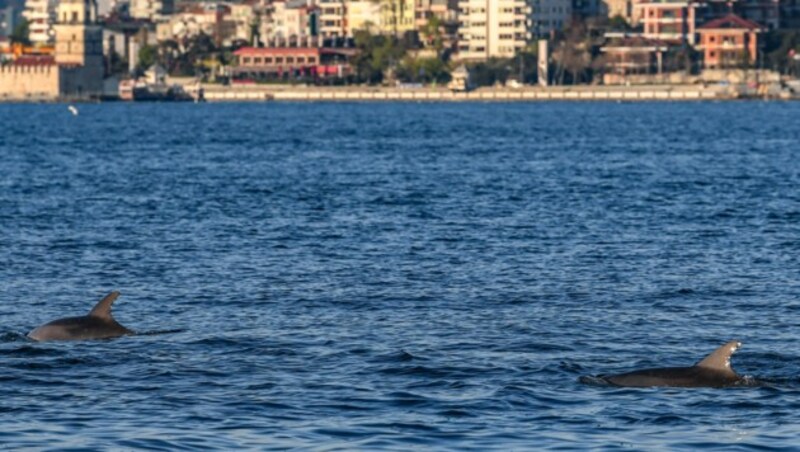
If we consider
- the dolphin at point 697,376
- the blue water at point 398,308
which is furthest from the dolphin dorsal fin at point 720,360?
the blue water at point 398,308

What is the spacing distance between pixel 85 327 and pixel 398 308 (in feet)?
22.1

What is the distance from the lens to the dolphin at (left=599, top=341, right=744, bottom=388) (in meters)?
27.1

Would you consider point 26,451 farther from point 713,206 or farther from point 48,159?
point 48,159

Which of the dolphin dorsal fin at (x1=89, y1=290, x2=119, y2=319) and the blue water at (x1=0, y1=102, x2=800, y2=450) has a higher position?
the dolphin dorsal fin at (x1=89, y1=290, x2=119, y2=319)

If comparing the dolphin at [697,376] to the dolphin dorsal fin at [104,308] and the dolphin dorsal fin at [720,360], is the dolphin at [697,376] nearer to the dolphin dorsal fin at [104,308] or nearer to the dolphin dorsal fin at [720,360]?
the dolphin dorsal fin at [720,360]

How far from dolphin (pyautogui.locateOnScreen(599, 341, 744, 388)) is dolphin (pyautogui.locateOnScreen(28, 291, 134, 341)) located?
8.82 metres

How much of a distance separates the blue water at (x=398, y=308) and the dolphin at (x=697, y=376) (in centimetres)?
26

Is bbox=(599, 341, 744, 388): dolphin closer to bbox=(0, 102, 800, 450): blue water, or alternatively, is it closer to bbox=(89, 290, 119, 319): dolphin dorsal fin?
bbox=(0, 102, 800, 450): blue water

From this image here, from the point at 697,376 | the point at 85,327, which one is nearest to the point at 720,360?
the point at 697,376

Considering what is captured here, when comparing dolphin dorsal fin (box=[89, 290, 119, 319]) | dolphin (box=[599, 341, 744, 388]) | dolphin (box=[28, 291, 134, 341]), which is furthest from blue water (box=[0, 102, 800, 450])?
dolphin dorsal fin (box=[89, 290, 119, 319])

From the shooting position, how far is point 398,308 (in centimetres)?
3619

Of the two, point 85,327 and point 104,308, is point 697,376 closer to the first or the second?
point 104,308

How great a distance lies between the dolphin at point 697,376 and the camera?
89.0 feet

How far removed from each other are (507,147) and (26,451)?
101 metres
